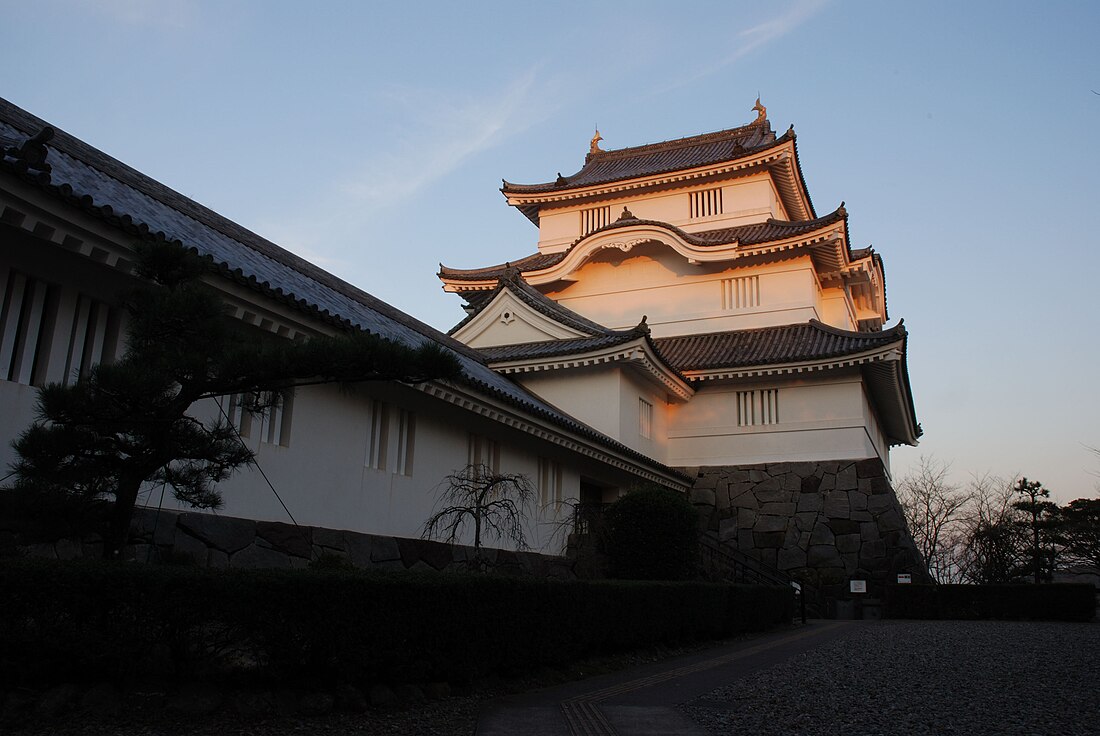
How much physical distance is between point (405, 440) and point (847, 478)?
14.2 metres

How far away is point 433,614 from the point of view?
734 centimetres

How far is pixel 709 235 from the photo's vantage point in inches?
1112

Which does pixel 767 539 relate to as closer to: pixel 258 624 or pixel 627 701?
pixel 627 701

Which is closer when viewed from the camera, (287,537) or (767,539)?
(287,537)

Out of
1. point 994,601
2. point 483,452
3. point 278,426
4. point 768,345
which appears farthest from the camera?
point 768,345

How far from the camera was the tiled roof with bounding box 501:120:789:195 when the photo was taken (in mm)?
30281

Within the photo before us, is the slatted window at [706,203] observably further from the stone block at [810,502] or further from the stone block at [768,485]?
the stone block at [810,502]

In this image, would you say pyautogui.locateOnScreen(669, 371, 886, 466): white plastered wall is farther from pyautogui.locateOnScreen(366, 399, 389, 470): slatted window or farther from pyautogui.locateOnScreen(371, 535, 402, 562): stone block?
pyautogui.locateOnScreen(371, 535, 402, 562): stone block

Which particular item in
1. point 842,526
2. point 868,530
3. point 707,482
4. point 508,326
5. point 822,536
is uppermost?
point 508,326

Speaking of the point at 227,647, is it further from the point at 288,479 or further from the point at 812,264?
the point at 812,264

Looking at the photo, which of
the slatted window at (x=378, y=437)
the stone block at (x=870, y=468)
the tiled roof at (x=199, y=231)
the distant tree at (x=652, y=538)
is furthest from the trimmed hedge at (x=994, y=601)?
the slatted window at (x=378, y=437)

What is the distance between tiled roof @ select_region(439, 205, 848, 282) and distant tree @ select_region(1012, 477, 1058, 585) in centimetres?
1289

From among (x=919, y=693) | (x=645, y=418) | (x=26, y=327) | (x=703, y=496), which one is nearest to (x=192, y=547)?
(x=26, y=327)

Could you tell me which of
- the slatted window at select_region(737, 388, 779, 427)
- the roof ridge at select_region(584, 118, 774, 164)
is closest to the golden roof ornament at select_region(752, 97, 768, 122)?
the roof ridge at select_region(584, 118, 774, 164)
